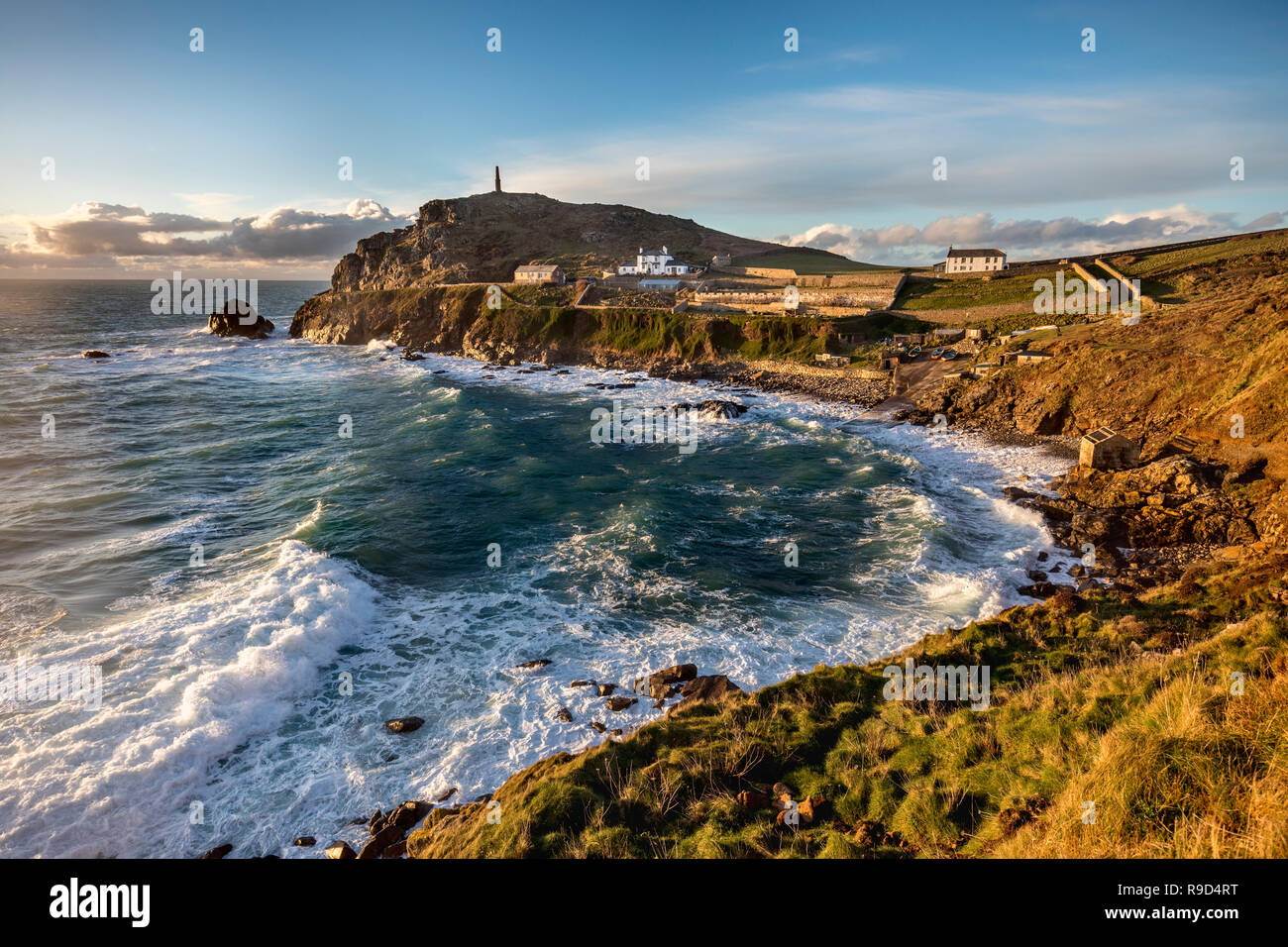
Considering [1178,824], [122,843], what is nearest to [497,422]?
[122,843]

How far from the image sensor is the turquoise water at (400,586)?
1397 centimetres

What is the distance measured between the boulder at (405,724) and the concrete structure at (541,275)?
84.9 m

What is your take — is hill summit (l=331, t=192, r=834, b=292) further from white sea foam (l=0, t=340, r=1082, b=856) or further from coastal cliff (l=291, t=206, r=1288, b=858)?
coastal cliff (l=291, t=206, r=1288, b=858)

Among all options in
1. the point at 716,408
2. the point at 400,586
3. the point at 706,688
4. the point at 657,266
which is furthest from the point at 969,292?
the point at 400,586

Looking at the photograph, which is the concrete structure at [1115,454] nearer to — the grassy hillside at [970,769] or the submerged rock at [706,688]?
the grassy hillside at [970,769]

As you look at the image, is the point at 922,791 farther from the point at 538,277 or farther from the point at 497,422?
the point at 538,277

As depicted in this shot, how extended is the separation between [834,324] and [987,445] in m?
27.8

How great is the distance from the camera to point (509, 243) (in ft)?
428

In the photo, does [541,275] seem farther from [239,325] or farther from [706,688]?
[706,688]

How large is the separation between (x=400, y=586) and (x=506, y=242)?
122773 millimetres

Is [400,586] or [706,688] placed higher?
[400,586]

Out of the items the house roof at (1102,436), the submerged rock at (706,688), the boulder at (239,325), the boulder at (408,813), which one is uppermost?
the boulder at (239,325)

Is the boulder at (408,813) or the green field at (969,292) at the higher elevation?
the green field at (969,292)

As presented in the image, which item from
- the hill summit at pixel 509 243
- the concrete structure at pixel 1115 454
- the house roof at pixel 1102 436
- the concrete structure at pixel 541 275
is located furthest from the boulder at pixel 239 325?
the concrete structure at pixel 1115 454
